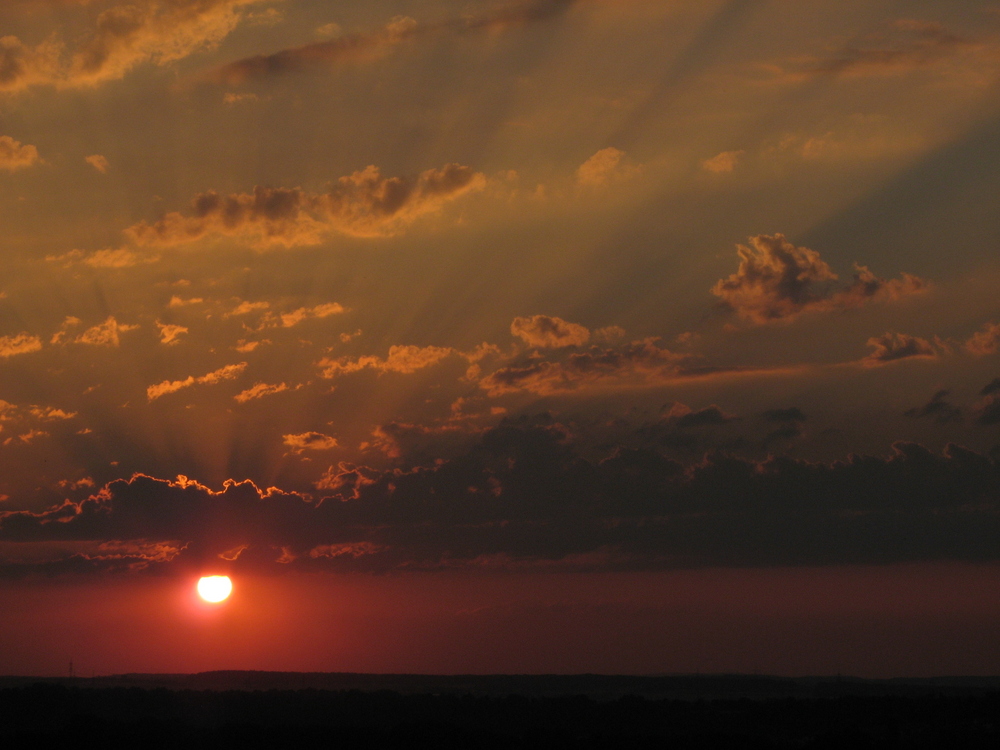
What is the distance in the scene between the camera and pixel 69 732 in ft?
364

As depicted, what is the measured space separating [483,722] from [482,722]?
0.39 feet

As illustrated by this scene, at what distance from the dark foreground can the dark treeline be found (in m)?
0.20

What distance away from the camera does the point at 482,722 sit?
452 ft

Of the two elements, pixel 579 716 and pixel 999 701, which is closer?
pixel 999 701

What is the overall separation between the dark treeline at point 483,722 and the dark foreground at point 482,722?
0.20m

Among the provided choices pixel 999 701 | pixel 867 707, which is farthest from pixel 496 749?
pixel 999 701

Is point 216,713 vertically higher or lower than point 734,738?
higher

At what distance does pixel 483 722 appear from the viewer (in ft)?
452

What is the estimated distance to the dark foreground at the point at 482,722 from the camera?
333ft

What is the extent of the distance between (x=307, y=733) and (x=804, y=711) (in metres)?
55.7

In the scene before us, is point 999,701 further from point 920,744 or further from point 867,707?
point 920,744

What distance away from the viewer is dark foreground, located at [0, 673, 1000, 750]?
102 metres

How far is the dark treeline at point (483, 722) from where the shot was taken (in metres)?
102

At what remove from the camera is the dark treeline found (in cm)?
10150
